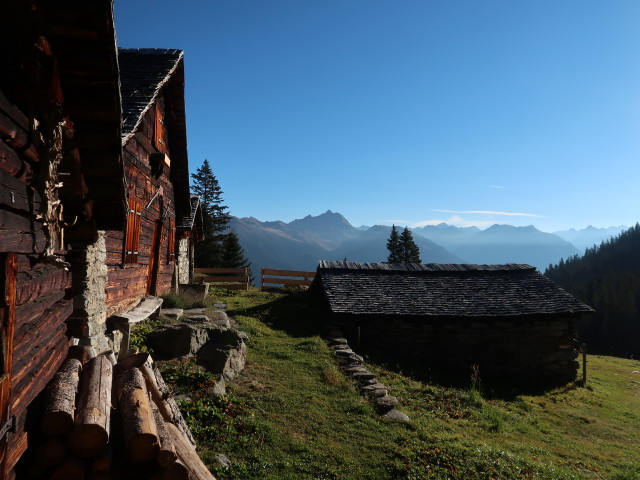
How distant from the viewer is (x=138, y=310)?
10.8 meters

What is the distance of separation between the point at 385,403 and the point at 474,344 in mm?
8504

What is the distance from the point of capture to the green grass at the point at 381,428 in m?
6.33

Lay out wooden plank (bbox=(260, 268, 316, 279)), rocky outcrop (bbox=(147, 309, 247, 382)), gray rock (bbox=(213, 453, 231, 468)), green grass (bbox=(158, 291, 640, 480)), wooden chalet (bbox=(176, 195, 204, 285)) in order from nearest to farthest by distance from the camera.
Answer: gray rock (bbox=(213, 453, 231, 468)), green grass (bbox=(158, 291, 640, 480)), rocky outcrop (bbox=(147, 309, 247, 382)), wooden chalet (bbox=(176, 195, 204, 285)), wooden plank (bbox=(260, 268, 316, 279))

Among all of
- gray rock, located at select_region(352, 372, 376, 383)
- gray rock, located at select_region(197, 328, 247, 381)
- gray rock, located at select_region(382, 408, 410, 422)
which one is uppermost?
gray rock, located at select_region(197, 328, 247, 381)

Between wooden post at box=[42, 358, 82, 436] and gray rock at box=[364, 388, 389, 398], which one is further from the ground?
wooden post at box=[42, 358, 82, 436]

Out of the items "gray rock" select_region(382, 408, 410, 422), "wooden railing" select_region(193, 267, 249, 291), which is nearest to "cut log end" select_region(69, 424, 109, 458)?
"gray rock" select_region(382, 408, 410, 422)

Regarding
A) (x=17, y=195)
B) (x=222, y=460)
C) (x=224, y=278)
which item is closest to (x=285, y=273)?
(x=224, y=278)

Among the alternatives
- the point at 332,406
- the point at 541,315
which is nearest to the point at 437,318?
the point at 541,315

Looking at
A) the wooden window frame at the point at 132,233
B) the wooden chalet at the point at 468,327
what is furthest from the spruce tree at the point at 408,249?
the wooden window frame at the point at 132,233

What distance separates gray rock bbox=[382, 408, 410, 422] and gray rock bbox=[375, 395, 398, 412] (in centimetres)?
11

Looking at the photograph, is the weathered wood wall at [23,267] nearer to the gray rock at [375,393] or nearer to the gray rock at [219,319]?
the gray rock at [375,393]

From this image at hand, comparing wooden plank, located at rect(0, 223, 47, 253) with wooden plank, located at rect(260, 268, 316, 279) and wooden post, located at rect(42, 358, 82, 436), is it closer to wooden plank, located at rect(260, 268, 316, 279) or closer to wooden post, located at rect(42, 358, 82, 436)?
wooden post, located at rect(42, 358, 82, 436)

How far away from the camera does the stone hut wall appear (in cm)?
1584

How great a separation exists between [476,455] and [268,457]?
376cm
